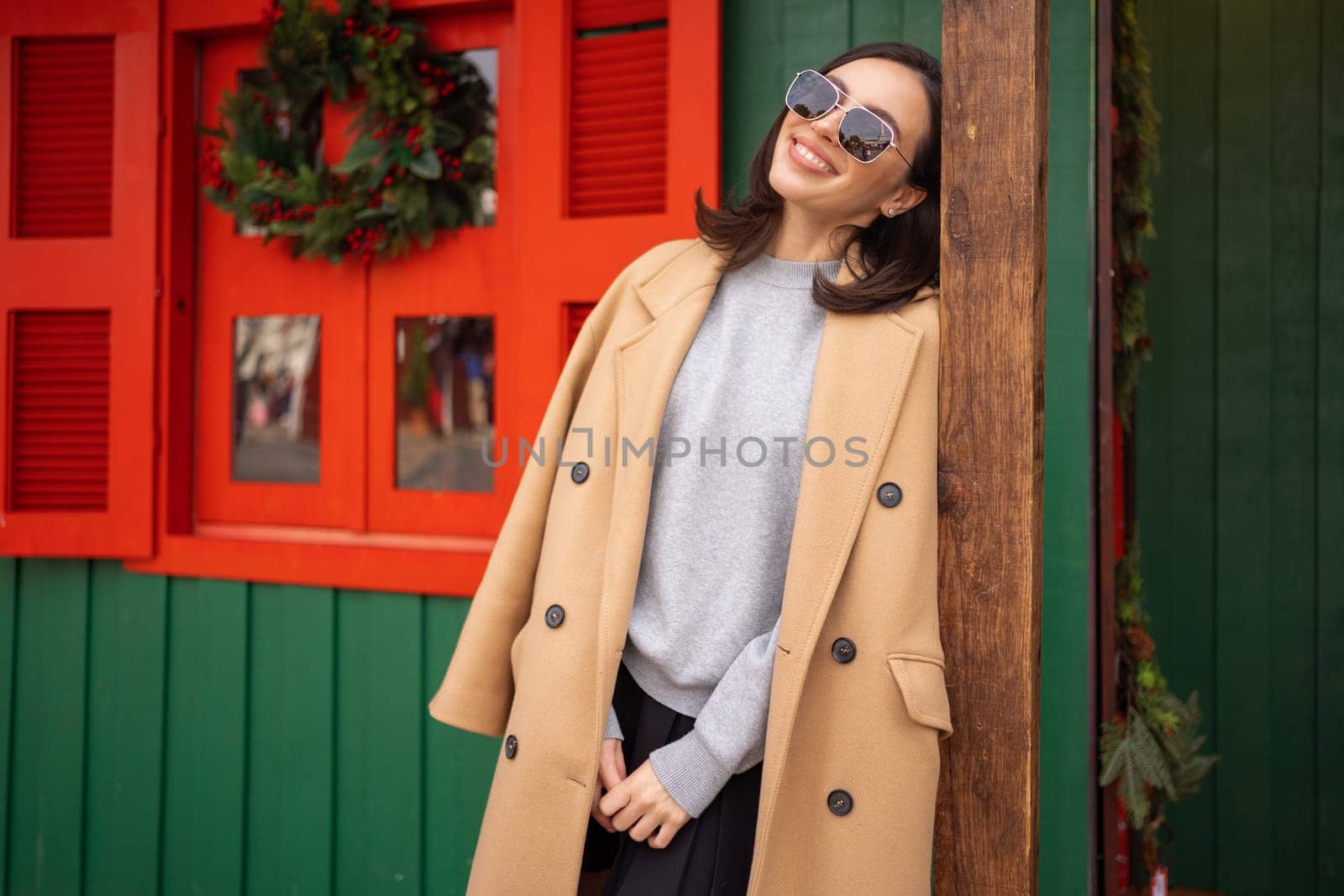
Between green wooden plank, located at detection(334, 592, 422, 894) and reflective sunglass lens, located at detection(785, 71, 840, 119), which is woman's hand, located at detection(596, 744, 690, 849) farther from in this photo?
green wooden plank, located at detection(334, 592, 422, 894)

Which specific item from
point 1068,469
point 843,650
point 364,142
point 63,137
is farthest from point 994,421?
point 63,137

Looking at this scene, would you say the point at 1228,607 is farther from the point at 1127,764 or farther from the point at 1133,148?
the point at 1133,148

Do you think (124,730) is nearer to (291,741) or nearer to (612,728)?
(291,741)

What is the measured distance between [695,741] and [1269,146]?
3024mm

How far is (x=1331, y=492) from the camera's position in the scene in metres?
3.42

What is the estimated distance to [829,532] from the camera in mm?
1534

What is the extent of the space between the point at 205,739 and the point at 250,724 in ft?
0.47

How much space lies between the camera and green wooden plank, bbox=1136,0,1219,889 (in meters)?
3.56

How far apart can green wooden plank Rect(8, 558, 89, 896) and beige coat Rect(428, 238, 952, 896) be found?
1885 millimetres

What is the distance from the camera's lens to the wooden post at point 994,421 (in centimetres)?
152

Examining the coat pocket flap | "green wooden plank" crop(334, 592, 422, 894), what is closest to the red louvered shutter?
"green wooden plank" crop(334, 592, 422, 894)

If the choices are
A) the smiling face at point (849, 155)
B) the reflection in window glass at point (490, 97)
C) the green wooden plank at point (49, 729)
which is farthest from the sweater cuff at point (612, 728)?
the green wooden plank at point (49, 729)

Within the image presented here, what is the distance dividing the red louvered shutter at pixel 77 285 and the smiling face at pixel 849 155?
2014mm

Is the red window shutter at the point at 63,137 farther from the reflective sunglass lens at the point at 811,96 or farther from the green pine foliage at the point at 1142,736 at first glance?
the green pine foliage at the point at 1142,736
